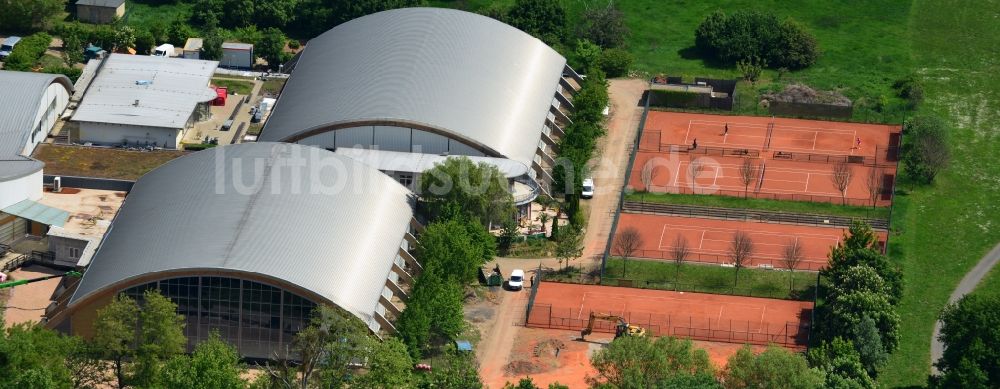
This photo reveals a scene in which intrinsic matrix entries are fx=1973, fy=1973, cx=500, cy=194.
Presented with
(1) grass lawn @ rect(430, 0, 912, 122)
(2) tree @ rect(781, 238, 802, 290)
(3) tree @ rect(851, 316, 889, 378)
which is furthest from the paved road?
(1) grass lawn @ rect(430, 0, 912, 122)

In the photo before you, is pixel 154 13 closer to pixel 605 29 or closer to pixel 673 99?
pixel 605 29

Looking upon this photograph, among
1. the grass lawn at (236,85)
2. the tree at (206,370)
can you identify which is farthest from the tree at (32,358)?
the grass lawn at (236,85)

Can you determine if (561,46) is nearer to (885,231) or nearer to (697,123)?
(697,123)

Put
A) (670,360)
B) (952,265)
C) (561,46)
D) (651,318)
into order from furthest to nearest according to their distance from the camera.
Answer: (561,46) → (952,265) → (651,318) → (670,360)

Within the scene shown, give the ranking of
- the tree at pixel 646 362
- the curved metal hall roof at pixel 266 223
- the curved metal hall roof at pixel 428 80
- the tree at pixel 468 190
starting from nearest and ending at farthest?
the tree at pixel 646 362, the curved metal hall roof at pixel 266 223, the tree at pixel 468 190, the curved metal hall roof at pixel 428 80

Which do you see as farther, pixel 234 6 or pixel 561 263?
pixel 234 6

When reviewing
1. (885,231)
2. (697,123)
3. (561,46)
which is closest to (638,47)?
(561,46)

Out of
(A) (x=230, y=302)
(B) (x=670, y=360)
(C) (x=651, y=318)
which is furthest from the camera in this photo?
(C) (x=651, y=318)

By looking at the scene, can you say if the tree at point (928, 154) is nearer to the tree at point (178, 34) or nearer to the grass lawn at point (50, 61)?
the tree at point (178, 34)
